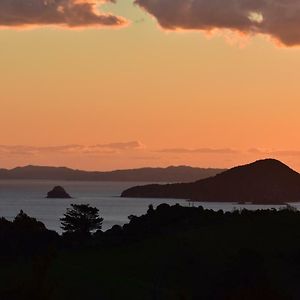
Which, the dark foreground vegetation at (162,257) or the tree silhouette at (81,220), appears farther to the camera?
the tree silhouette at (81,220)

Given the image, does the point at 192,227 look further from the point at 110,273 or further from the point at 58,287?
the point at 58,287

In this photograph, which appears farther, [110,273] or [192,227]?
[192,227]

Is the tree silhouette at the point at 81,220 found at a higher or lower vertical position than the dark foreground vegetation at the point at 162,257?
higher

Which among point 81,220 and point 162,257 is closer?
point 162,257

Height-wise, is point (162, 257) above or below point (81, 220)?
below

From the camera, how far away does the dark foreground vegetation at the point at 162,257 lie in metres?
57.1

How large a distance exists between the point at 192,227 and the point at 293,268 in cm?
1957

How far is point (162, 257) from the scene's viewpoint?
3150 inches

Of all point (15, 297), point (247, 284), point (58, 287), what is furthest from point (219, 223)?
point (15, 297)

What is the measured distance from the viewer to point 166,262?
255 ft

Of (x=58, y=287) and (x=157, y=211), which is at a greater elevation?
(x=157, y=211)

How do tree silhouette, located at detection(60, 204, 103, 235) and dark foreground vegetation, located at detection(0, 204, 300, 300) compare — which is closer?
dark foreground vegetation, located at detection(0, 204, 300, 300)

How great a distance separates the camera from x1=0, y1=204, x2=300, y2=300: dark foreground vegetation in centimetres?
5706

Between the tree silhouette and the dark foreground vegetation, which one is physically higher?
the tree silhouette
